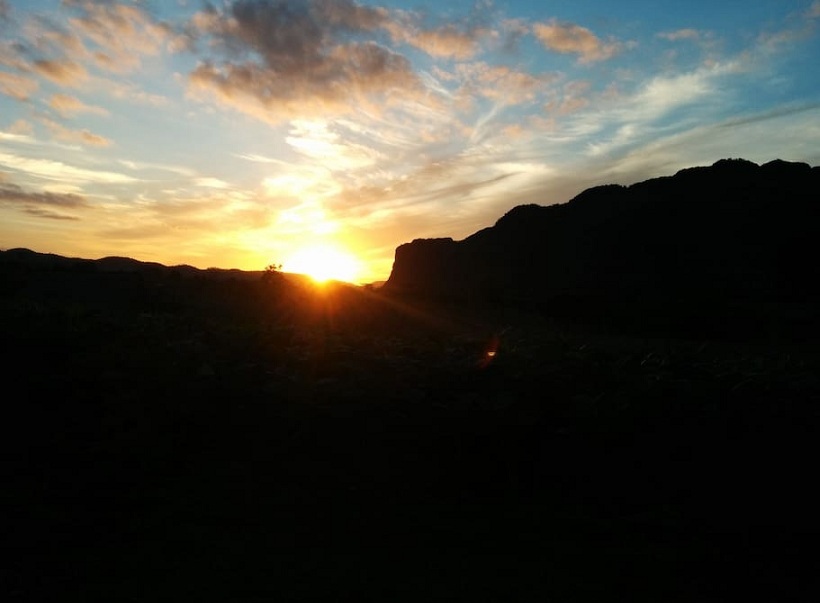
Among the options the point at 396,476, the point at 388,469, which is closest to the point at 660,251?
the point at 388,469

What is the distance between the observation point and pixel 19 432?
692 cm

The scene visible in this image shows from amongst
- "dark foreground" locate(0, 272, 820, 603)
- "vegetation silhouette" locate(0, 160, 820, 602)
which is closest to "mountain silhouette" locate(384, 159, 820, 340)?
"vegetation silhouette" locate(0, 160, 820, 602)

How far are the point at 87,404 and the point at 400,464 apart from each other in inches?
163

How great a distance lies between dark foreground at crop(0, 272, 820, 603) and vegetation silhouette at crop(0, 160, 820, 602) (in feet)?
0.08

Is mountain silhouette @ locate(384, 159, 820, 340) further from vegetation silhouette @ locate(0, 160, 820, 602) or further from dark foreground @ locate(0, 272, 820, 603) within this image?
dark foreground @ locate(0, 272, 820, 603)

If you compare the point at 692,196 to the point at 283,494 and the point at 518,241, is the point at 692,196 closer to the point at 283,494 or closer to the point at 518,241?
the point at 518,241

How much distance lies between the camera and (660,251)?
108ft

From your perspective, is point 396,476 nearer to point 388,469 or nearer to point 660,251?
point 388,469

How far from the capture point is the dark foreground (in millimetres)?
4320

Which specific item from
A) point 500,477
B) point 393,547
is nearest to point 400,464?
point 500,477

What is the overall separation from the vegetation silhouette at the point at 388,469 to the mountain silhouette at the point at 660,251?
1897cm


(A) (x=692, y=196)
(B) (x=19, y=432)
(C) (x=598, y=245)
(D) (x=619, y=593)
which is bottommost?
(D) (x=619, y=593)

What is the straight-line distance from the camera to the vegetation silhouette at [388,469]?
14.3ft

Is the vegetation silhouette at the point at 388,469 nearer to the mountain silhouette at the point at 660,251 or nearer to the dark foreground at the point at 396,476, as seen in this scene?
the dark foreground at the point at 396,476
